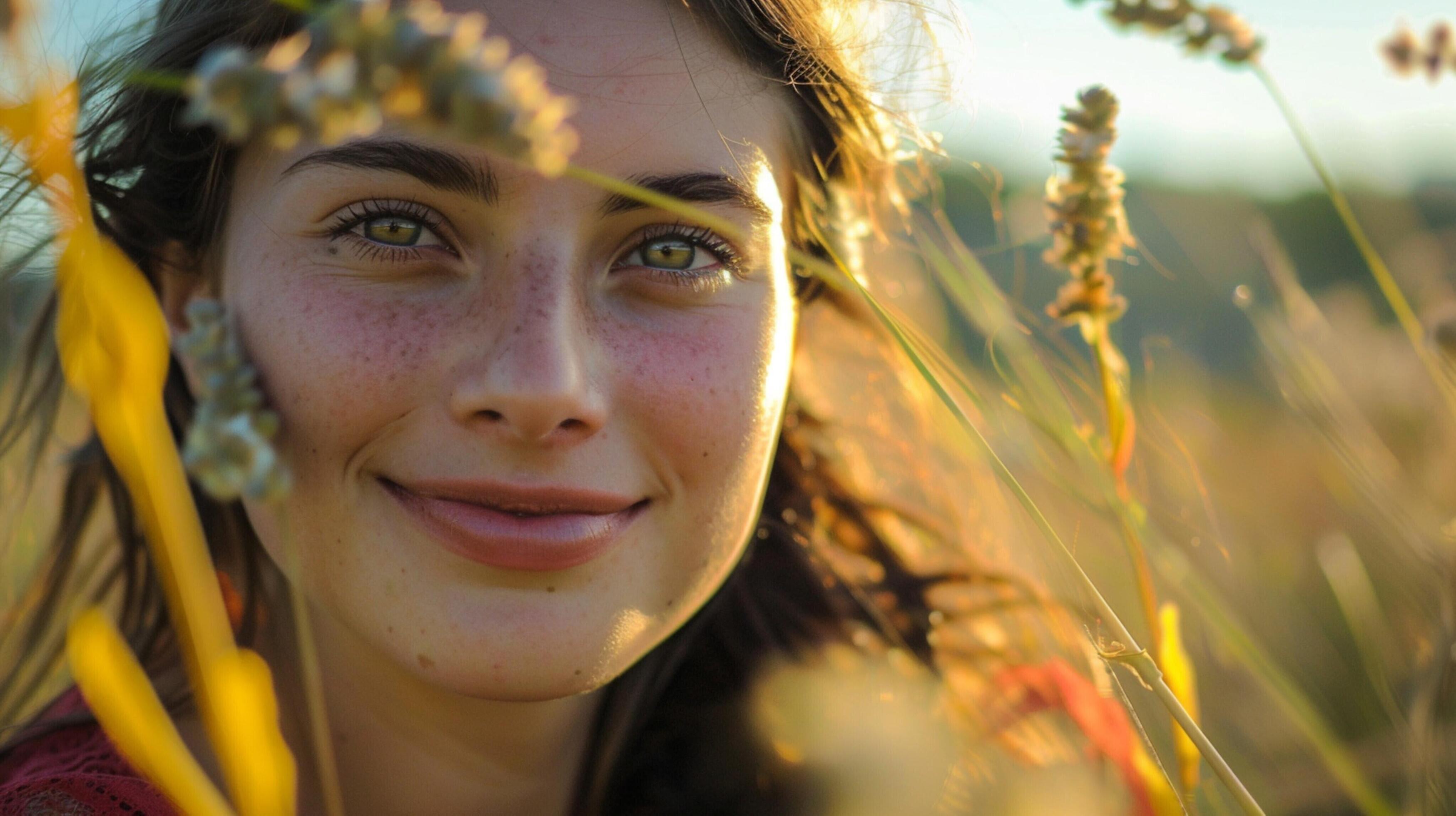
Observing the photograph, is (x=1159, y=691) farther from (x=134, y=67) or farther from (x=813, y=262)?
(x=134, y=67)

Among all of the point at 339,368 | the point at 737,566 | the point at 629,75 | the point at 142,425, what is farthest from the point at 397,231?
the point at 737,566

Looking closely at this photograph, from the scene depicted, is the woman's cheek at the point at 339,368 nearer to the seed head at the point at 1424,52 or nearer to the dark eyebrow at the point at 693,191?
the dark eyebrow at the point at 693,191

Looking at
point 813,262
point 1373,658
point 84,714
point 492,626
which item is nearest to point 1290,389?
point 1373,658

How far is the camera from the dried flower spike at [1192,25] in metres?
0.66

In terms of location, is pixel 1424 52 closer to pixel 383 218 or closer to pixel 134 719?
pixel 134 719

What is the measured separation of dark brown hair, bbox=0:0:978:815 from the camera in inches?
55.8

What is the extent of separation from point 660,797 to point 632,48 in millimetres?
1189

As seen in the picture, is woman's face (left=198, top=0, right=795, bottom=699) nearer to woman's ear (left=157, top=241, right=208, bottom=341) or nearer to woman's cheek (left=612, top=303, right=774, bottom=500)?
woman's cheek (left=612, top=303, right=774, bottom=500)

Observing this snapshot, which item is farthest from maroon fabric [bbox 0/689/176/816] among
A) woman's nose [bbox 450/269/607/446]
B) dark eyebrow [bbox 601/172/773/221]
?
dark eyebrow [bbox 601/172/773/221]

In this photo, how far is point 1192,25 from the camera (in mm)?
673

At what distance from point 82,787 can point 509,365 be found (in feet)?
2.48

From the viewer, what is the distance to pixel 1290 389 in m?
0.91

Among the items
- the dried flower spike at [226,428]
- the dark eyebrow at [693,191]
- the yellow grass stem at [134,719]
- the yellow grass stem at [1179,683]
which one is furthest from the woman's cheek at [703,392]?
the yellow grass stem at [134,719]

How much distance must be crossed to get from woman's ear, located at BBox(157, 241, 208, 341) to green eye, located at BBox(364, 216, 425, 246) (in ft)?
1.17
